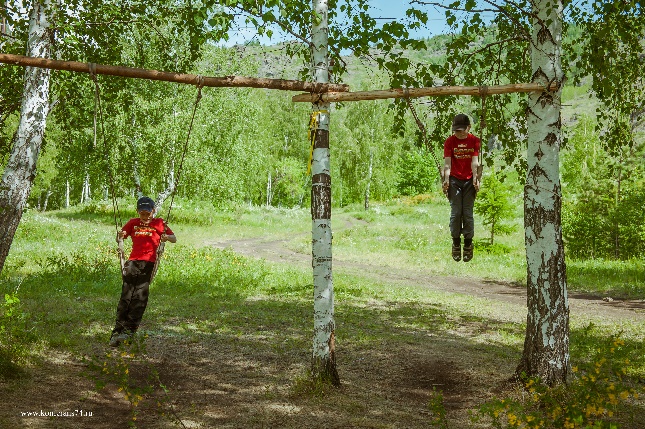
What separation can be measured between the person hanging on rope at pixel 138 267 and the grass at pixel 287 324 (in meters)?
0.57

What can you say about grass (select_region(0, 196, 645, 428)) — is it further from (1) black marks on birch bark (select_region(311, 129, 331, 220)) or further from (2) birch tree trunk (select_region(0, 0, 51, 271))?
(1) black marks on birch bark (select_region(311, 129, 331, 220))

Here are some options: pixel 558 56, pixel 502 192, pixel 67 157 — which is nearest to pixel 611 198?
pixel 502 192

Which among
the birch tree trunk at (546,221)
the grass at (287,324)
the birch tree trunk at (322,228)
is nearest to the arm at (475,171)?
the birch tree trunk at (546,221)

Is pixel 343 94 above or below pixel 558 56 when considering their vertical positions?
below

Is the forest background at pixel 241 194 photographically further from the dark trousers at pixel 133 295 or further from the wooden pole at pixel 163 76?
the wooden pole at pixel 163 76

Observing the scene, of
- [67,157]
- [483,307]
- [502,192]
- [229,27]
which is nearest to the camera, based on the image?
[229,27]

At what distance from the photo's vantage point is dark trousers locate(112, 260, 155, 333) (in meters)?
8.48

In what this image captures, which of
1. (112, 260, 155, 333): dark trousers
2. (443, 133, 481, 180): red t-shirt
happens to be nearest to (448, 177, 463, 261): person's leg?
(443, 133, 481, 180): red t-shirt

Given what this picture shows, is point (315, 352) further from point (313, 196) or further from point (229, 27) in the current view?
point (229, 27)

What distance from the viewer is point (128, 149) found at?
1205 inches

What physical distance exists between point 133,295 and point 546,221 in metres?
6.22

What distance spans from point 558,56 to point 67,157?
32.3 metres

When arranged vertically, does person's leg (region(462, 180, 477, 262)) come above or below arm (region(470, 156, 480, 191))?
below

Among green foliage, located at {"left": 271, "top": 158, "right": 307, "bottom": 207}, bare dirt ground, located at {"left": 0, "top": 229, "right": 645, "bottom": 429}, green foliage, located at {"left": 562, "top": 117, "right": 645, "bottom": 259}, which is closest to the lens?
bare dirt ground, located at {"left": 0, "top": 229, "right": 645, "bottom": 429}
